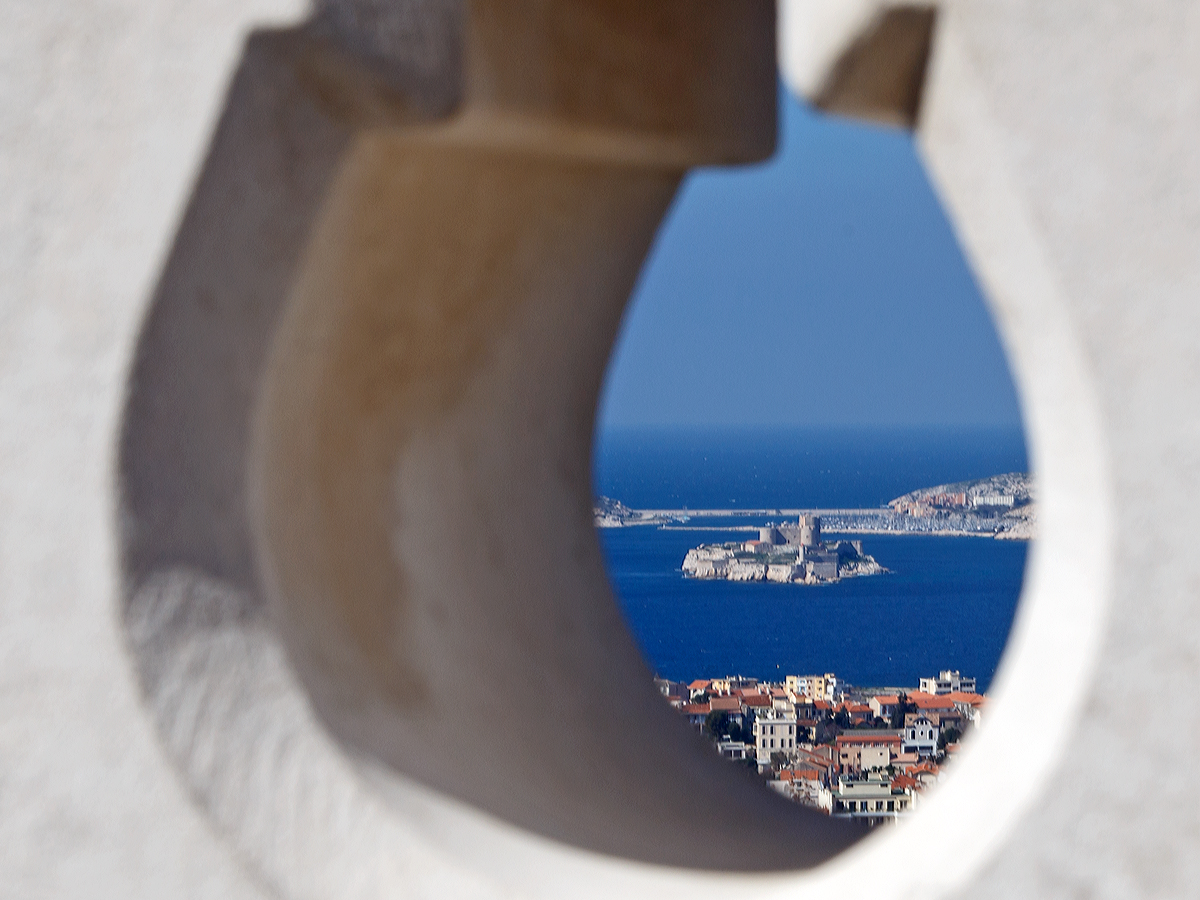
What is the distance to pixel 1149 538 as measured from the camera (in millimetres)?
1603

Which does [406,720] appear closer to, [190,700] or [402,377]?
[190,700]

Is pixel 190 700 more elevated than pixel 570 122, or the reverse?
pixel 570 122

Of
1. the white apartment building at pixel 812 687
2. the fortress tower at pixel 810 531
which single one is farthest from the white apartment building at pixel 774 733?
the fortress tower at pixel 810 531

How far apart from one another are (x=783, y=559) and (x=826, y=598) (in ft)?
4.77

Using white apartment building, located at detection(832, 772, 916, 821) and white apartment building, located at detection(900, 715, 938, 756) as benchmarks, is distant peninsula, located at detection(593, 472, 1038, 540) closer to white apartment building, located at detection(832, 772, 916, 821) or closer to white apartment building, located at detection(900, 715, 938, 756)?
white apartment building, located at detection(900, 715, 938, 756)

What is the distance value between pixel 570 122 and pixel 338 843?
158cm

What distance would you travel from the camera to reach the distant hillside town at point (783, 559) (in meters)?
21.0

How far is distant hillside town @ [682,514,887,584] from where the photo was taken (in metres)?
21.0

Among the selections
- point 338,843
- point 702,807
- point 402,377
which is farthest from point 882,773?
point 338,843

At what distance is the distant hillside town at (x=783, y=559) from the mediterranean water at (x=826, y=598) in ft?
0.96

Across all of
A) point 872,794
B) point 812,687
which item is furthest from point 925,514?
point 872,794

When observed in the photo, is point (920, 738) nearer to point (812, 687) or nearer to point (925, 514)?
point (812, 687)

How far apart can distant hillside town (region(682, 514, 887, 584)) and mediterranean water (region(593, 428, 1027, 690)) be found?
291mm

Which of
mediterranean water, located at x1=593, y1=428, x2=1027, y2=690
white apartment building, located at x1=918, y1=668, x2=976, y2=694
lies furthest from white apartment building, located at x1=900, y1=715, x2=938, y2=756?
white apartment building, located at x1=918, y1=668, x2=976, y2=694
